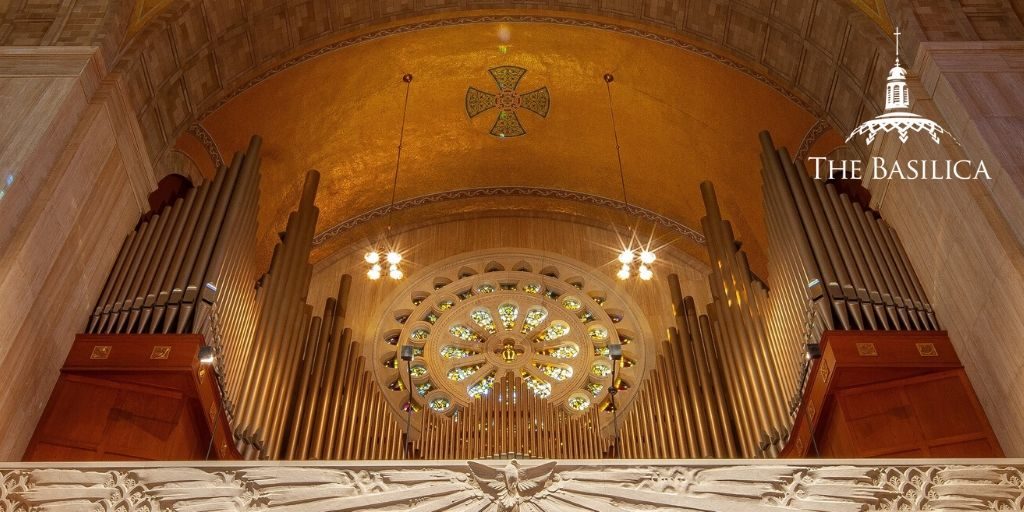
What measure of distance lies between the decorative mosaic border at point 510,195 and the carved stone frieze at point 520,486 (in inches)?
262

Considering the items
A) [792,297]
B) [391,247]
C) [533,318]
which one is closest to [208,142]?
[391,247]

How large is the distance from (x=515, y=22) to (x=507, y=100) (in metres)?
1.18

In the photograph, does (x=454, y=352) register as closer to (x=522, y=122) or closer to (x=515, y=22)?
(x=522, y=122)

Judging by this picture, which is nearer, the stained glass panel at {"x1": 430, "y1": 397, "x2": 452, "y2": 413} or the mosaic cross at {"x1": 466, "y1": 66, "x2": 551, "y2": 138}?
the stained glass panel at {"x1": 430, "y1": 397, "x2": 452, "y2": 413}

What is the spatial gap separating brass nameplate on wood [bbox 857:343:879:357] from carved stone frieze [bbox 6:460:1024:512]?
4.80 feet

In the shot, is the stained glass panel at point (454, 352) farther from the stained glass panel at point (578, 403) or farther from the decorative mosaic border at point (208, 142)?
the decorative mosaic border at point (208, 142)

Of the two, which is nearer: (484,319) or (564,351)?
(564,351)

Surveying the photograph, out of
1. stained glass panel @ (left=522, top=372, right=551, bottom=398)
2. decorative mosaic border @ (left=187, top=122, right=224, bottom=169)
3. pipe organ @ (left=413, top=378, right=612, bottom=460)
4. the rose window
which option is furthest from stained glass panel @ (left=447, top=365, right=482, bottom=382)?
decorative mosaic border @ (left=187, top=122, right=224, bottom=169)

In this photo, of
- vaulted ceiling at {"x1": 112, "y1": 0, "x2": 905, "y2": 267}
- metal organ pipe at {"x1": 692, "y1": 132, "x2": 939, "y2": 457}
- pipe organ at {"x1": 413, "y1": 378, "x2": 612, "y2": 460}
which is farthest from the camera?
vaulted ceiling at {"x1": 112, "y1": 0, "x2": 905, "y2": 267}

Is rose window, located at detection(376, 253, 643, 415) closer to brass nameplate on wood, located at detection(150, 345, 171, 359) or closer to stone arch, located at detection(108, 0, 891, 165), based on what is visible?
stone arch, located at detection(108, 0, 891, 165)

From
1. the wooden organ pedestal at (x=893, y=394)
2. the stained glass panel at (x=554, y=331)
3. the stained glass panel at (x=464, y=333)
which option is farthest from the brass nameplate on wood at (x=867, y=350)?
the stained glass panel at (x=464, y=333)

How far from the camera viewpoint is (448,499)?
5980mm

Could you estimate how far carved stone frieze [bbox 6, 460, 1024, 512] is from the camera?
5.85m

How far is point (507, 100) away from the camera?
12031mm
